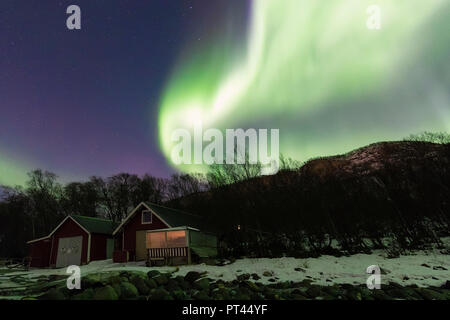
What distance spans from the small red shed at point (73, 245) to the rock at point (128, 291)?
1972 centimetres

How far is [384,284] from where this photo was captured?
12742 millimetres

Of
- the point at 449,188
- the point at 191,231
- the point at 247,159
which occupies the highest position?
the point at 247,159

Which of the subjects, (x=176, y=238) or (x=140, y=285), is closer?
(x=140, y=285)

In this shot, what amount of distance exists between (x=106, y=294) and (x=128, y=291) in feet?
3.30

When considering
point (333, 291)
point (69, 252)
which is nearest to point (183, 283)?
point (333, 291)

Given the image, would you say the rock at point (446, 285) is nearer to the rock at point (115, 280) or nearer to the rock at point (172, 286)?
the rock at point (172, 286)

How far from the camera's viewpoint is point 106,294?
10133 mm

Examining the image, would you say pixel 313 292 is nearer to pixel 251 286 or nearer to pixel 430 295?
pixel 251 286

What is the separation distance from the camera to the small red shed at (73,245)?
2870cm

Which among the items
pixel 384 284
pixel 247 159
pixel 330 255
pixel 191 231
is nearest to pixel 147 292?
pixel 384 284

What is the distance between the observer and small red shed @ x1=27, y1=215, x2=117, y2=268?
28703 millimetres

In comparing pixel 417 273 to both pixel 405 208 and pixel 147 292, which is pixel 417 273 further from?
pixel 147 292

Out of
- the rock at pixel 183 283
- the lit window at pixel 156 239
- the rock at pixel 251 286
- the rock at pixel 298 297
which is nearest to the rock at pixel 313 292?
the rock at pixel 298 297
